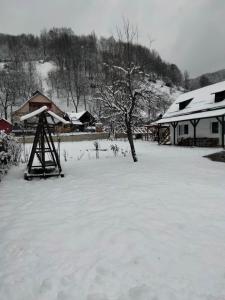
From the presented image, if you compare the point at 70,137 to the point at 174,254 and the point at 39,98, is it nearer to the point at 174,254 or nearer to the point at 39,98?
the point at 39,98

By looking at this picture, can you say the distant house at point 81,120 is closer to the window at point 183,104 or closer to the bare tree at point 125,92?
the window at point 183,104

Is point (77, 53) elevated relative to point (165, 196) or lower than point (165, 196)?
elevated

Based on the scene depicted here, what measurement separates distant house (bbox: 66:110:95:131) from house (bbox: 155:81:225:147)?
25882 millimetres

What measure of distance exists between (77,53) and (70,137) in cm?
5759

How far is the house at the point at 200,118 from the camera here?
21750mm

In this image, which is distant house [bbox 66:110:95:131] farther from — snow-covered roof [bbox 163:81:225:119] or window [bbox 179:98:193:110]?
window [bbox 179:98:193:110]

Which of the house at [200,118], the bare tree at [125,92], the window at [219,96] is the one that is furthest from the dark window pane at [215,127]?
the bare tree at [125,92]

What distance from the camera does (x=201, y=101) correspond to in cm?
2512

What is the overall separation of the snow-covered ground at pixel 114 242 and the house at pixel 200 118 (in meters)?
15.6

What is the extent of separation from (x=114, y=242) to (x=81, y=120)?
50232 millimetres

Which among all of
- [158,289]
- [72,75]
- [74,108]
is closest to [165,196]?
[158,289]

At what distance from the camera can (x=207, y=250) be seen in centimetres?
367

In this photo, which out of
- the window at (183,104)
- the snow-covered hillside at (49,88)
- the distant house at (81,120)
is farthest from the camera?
the snow-covered hillside at (49,88)

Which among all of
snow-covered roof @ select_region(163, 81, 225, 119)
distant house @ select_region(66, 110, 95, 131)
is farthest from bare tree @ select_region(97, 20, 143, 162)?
distant house @ select_region(66, 110, 95, 131)
